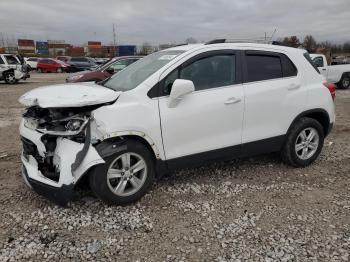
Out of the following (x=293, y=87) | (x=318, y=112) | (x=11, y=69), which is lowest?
(x=318, y=112)

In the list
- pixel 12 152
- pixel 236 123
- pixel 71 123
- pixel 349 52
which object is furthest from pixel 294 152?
pixel 349 52

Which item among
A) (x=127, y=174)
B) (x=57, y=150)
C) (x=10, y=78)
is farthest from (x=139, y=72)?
(x=10, y=78)

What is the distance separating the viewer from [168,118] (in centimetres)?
384

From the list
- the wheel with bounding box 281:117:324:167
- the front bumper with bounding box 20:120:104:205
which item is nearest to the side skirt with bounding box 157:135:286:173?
the wheel with bounding box 281:117:324:167

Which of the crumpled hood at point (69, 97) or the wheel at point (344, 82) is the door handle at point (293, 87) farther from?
the wheel at point (344, 82)

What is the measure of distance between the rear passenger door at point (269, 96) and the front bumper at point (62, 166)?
204 cm

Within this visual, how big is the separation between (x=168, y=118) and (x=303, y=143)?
231cm

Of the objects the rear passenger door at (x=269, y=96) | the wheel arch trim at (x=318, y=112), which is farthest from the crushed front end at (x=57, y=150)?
the wheel arch trim at (x=318, y=112)

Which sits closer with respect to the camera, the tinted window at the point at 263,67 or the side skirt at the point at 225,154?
the side skirt at the point at 225,154

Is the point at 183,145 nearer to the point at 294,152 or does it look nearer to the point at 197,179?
the point at 197,179

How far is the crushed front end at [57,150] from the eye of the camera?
3439 mm

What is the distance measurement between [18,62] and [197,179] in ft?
59.2

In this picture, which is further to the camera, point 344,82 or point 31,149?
point 344,82

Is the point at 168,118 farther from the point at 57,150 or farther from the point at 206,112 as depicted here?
the point at 57,150
